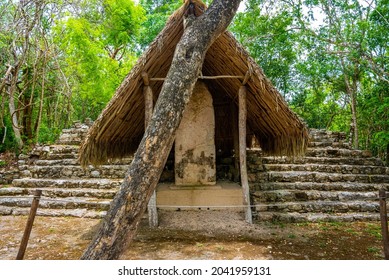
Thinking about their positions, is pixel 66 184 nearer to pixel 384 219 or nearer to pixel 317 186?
pixel 317 186

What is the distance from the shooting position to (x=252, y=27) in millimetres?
9531

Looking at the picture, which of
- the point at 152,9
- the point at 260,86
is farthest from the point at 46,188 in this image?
the point at 152,9

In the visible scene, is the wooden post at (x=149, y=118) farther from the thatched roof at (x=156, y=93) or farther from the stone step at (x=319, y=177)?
the stone step at (x=319, y=177)

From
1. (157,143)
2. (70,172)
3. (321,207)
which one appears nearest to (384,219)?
(157,143)

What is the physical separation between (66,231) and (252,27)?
8296mm

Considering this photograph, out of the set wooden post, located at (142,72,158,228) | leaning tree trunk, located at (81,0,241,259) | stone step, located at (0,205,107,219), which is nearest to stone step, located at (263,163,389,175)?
wooden post, located at (142,72,158,228)

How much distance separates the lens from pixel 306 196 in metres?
5.96

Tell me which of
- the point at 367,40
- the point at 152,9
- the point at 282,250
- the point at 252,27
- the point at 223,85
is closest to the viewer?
the point at 282,250

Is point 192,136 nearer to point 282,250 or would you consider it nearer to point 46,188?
point 282,250

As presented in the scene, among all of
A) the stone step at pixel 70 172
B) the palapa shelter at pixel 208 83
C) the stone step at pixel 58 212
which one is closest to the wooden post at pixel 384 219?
the palapa shelter at pixel 208 83

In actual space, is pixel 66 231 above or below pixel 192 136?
below

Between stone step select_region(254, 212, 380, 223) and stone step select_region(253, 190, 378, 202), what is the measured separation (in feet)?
1.50

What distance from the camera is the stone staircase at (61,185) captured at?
5863 mm

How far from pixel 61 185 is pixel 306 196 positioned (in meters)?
5.63
